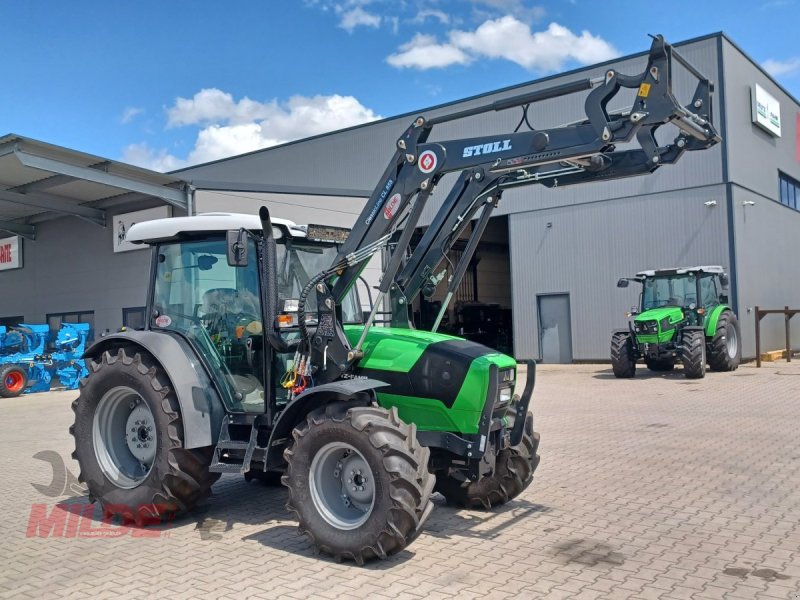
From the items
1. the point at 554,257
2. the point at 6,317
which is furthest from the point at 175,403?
the point at 6,317

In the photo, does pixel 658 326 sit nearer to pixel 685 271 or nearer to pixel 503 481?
pixel 685 271

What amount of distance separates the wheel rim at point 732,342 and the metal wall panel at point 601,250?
2778 millimetres

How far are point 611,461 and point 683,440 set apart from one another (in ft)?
5.68

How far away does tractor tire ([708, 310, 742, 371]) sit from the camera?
1798 cm

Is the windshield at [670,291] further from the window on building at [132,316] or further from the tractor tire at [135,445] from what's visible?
A: the tractor tire at [135,445]

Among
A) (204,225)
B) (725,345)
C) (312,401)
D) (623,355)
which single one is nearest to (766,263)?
(725,345)

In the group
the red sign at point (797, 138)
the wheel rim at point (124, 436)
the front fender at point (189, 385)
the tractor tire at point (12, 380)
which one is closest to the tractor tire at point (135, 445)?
the wheel rim at point (124, 436)

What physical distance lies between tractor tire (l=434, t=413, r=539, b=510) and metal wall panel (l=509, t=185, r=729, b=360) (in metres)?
16.9

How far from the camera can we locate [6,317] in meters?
28.0

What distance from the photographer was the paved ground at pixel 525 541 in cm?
452

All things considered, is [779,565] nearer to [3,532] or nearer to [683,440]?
[683,440]

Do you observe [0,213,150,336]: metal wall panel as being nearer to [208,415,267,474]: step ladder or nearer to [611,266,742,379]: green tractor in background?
[611,266,742,379]: green tractor in background

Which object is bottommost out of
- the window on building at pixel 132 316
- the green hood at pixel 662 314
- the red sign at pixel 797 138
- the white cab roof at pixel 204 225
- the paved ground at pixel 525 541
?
the paved ground at pixel 525 541

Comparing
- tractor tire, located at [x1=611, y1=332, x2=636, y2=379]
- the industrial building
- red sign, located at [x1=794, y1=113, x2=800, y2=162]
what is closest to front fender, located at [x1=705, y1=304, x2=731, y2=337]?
tractor tire, located at [x1=611, y1=332, x2=636, y2=379]
